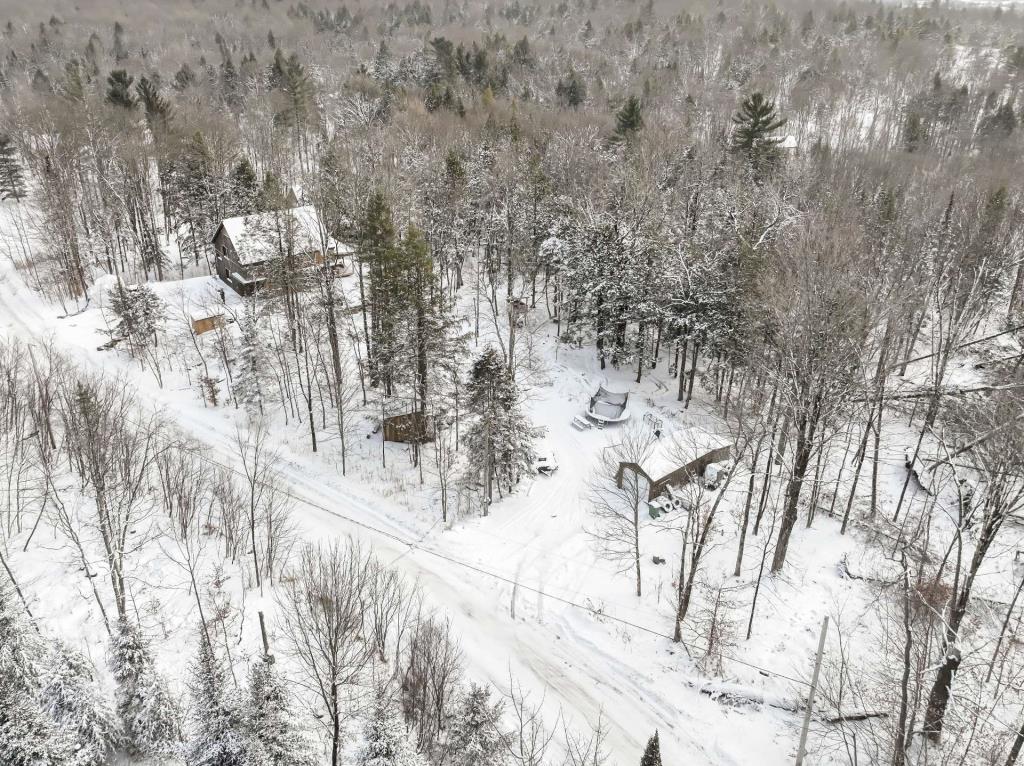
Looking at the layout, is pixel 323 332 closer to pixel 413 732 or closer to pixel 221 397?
pixel 221 397

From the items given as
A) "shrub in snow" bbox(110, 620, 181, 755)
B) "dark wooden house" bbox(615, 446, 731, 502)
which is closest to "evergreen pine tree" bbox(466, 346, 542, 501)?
"dark wooden house" bbox(615, 446, 731, 502)

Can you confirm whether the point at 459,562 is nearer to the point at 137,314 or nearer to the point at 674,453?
the point at 674,453

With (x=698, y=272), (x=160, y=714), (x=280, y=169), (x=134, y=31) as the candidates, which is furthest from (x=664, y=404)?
(x=134, y=31)

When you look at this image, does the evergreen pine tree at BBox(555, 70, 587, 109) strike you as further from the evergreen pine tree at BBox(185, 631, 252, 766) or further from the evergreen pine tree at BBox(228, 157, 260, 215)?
the evergreen pine tree at BBox(185, 631, 252, 766)

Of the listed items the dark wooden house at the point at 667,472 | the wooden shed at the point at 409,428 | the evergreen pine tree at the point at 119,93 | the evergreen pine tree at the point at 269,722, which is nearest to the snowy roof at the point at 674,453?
the dark wooden house at the point at 667,472

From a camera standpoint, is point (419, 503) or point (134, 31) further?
point (134, 31)

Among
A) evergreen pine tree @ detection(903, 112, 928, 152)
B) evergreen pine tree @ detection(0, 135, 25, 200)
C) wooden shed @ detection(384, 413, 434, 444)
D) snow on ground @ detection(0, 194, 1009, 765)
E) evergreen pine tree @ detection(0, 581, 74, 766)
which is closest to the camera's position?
evergreen pine tree @ detection(0, 581, 74, 766)

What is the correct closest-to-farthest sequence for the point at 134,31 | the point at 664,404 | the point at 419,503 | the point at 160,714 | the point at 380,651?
the point at 160,714
the point at 380,651
the point at 419,503
the point at 664,404
the point at 134,31
